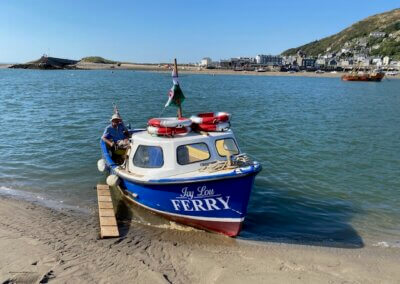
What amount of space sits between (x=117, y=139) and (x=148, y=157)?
539cm

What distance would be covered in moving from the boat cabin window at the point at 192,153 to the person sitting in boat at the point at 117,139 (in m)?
4.91

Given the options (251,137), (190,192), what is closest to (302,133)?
(251,137)

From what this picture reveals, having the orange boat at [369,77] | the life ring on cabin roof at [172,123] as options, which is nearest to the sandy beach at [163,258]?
the life ring on cabin roof at [172,123]

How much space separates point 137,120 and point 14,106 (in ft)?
51.6

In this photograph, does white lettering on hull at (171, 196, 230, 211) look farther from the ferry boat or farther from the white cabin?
the white cabin

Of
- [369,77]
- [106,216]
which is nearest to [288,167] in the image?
[106,216]

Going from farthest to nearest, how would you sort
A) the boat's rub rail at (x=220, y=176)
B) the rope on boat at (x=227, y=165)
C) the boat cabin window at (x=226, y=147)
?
the boat cabin window at (x=226, y=147), the rope on boat at (x=227, y=165), the boat's rub rail at (x=220, y=176)

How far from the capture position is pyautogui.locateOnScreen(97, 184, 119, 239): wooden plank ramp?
10.9 m

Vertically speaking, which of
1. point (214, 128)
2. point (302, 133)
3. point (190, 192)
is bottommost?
point (302, 133)

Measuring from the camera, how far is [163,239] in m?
10.9

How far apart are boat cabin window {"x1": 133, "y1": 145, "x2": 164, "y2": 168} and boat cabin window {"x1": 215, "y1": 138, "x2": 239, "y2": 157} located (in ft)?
5.93

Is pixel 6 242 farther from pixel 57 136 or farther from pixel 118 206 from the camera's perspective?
pixel 57 136

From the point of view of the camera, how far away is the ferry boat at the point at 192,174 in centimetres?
1045

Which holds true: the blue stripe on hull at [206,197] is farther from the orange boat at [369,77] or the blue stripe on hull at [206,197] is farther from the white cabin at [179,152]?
the orange boat at [369,77]
